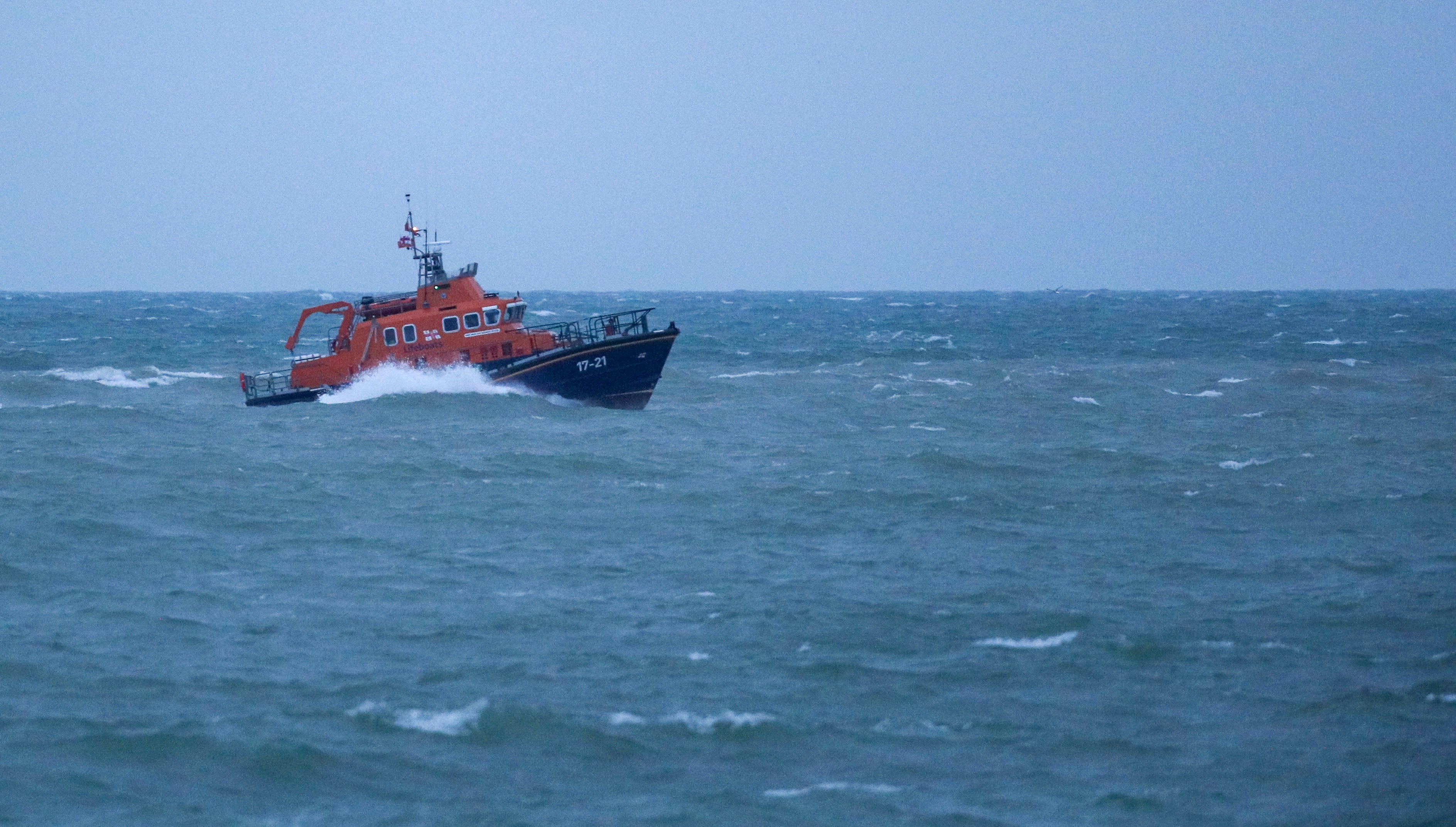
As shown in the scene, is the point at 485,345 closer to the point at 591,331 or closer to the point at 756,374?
the point at 591,331

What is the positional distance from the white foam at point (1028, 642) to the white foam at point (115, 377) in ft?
103

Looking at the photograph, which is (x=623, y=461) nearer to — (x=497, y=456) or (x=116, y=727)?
(x=497, y=456)

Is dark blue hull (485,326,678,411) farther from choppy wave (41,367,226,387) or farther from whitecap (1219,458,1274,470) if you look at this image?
choppy wave (41,367,226,387)

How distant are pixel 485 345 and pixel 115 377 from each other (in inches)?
639

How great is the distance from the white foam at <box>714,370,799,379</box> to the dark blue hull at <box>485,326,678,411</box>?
11.0 m

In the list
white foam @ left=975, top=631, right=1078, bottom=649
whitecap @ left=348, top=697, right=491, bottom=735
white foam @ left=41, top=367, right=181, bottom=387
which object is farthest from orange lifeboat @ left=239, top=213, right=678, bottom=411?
whitecap @ left=348, top=697, right=491, bottom=735

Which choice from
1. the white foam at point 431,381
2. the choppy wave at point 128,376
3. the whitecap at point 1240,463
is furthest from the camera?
the choppy wave at point 128,376

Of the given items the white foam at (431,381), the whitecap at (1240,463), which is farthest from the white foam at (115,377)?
the whitecap at (1240,463)

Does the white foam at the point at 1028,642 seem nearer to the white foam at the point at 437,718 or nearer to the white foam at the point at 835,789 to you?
the white foam at the point at 835,789

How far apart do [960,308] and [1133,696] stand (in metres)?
102

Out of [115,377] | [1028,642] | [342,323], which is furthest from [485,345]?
[1028,642]

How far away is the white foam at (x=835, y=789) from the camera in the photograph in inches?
391

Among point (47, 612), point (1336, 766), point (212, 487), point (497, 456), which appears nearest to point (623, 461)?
point (497, 456)

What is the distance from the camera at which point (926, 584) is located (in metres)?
15.7
